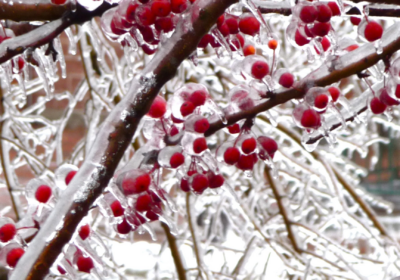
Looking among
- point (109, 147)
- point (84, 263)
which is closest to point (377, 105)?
point (109, 147)

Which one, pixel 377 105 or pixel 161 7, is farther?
pixel 377 105

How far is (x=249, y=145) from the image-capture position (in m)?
1.01

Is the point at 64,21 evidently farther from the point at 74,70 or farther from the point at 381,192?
the point at 381,192

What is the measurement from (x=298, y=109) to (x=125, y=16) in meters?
0.39

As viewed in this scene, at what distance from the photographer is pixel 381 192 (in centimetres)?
1248

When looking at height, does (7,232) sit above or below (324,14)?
below

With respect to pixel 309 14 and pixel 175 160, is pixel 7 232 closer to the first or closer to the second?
pixel 175 160

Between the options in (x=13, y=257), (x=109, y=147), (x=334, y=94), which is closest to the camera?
(x=109, y=147)

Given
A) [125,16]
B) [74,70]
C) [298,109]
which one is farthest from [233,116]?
[74,70]

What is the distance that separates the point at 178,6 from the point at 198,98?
179mm

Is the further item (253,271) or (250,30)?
(253,271)

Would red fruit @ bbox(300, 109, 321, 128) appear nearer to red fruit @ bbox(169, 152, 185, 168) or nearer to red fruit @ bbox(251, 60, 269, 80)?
red fruit @ bbox(251, 60, 269, 80)

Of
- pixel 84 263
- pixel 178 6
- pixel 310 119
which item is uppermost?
pixel 178 6

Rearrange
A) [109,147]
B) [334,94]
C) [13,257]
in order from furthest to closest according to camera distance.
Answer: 1. [334,94]
2. [13,257]
3. [109,147]
